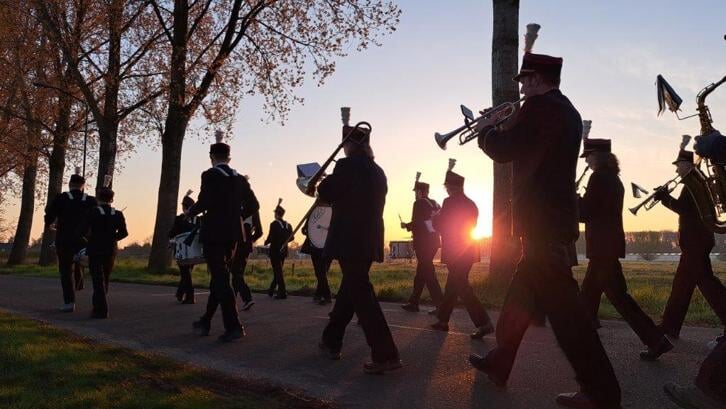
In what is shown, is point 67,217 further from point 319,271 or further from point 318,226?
point 319,271

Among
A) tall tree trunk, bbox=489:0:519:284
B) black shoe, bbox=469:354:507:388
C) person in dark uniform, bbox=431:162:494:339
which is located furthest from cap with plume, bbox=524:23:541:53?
black shoe, bbox=469:354:507:388

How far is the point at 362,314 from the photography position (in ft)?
19.8

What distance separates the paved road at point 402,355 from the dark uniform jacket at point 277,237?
3.01 metres

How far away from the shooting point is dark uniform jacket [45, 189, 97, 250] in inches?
420

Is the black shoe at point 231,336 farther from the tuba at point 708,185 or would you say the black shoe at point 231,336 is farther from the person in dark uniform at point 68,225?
the tuba at point 708,185

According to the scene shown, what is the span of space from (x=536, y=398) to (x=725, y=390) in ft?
4.43

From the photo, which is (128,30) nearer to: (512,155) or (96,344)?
(96,344)

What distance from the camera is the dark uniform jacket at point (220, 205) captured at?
785 cm

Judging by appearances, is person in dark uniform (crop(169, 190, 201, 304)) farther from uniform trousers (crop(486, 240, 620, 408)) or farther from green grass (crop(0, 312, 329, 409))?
uniform trousers (crop(486, 240, 620, 408))

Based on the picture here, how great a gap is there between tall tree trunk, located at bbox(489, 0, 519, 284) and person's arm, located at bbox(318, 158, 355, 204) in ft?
21.5

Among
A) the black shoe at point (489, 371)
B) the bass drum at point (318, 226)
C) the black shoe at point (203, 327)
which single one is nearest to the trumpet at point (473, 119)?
the black shoe at point (489, 371)

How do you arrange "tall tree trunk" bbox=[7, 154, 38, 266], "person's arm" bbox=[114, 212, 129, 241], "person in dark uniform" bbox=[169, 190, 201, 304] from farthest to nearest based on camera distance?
"tall tree trunk" bbox=[7, 154, 38, 266], "person in dark uniform" bbox=[169, 190, 201, 304], "person's arm" bbox=[114, 212, 129, 241]

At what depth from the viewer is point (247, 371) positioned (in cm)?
603

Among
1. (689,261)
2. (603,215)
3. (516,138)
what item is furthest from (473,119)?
(689,261)
